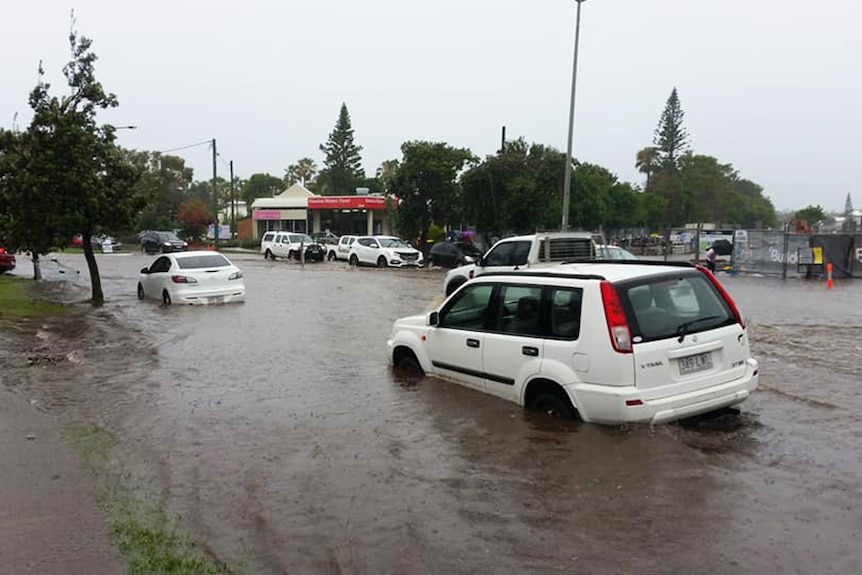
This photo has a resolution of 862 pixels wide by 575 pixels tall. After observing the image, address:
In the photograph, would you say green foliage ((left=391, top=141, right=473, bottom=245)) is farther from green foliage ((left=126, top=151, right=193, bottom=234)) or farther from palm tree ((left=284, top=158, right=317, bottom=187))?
palm tree ((left=284, top=158, right=317, bottom=187))

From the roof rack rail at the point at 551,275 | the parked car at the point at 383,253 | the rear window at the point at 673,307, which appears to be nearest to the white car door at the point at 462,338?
the roof rack rail at the point at 551,275

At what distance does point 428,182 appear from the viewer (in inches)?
1668

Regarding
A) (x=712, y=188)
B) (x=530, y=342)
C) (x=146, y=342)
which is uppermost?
(x=712, y=188)

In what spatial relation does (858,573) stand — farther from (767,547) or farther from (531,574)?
(531,574)

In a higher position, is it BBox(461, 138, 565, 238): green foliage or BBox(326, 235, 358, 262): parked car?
BBox(461, 138, 565, 238): green foliage

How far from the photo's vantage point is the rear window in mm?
6043

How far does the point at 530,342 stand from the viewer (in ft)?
21.5

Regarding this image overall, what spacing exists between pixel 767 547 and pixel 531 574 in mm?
1417

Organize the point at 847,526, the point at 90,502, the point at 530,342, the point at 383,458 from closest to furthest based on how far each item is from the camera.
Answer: the point at 847,526 → the point at 90,502 → the point at 383,458 → the point at 530,342

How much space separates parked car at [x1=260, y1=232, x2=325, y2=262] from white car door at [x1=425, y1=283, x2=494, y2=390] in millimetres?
34071

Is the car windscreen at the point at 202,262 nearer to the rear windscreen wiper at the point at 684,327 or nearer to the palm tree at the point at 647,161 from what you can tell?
the rear windscreen wiper at the point at 684,327

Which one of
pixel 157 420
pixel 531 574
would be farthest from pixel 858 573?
pixel 157 420

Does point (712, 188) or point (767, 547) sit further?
point (712, 188)

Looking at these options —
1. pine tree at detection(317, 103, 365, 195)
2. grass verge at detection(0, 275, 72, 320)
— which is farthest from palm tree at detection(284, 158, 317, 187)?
grass verge at detection(0, 275, 72, 320)
